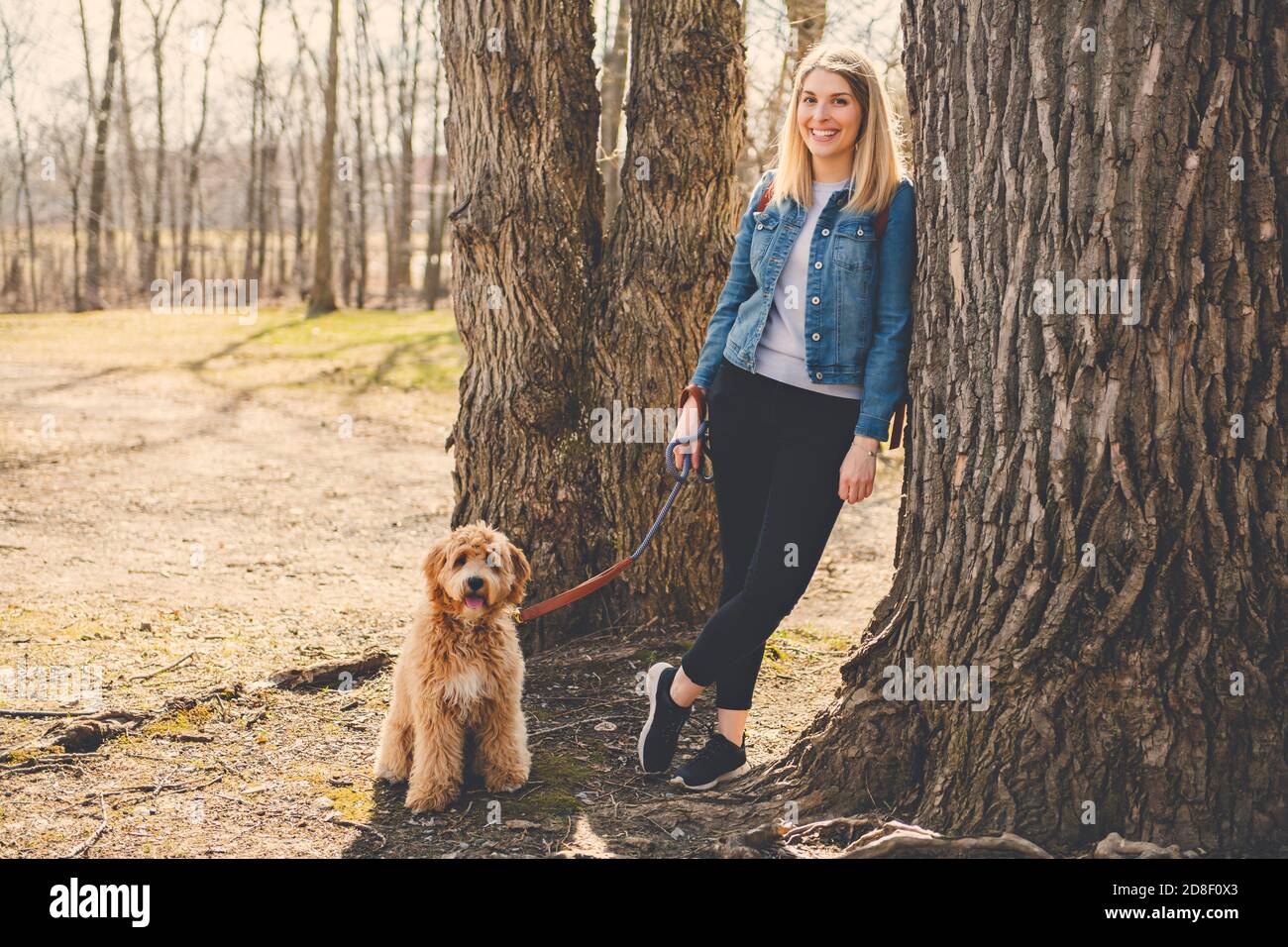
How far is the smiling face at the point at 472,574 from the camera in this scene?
3.75 m

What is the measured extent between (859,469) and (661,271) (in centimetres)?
203

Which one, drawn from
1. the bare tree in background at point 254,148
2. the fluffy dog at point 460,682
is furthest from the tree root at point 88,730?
the bare tree in background at point 254,148

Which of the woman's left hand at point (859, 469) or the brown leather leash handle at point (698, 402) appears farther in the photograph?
the brown leather leash handle at point (698, 402)

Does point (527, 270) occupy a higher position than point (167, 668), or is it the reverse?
point (527, 270)

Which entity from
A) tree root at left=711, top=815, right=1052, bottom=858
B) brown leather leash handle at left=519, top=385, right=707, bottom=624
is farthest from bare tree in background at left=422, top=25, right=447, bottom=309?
tree root at left=711, top=815, right=1052, bottom=858

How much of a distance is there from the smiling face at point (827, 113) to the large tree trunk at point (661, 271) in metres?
1.59

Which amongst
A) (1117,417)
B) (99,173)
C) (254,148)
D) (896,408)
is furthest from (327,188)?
(1117,417)

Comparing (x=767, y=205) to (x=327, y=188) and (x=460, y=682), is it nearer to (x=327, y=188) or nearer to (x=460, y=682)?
(x=460, y=682)

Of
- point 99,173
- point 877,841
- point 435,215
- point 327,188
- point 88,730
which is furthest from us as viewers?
point 435,215

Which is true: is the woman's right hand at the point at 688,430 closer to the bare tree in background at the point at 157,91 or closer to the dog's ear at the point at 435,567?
the dog's ear at the point at 435,567

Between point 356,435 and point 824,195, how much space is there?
957 centimetres

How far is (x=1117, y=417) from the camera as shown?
2.95 metres
